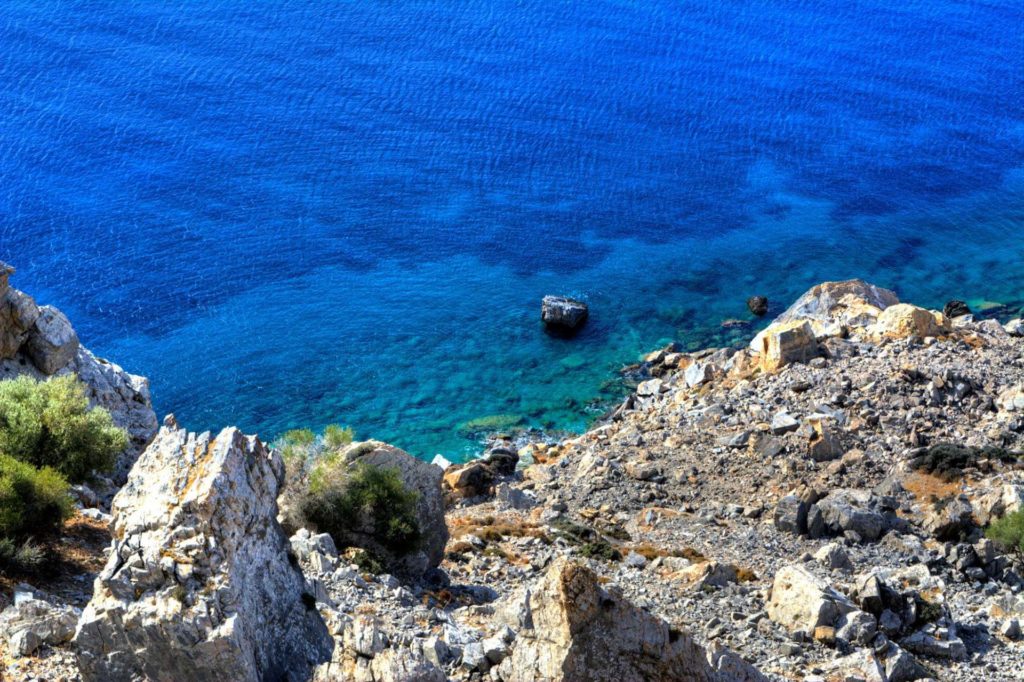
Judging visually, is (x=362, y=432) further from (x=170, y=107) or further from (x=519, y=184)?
(x=170, y=107)

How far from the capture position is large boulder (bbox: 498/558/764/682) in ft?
55.6

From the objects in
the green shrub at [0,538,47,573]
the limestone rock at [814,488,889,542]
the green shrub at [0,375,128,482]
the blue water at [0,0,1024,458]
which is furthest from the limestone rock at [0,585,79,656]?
the blue water at [0,0,1024,458]

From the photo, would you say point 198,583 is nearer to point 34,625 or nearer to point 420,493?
point 34,625

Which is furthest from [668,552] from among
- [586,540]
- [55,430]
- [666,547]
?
[55,430]

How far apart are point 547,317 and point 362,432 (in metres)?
12.3

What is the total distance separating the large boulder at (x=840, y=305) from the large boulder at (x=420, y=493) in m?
21.4

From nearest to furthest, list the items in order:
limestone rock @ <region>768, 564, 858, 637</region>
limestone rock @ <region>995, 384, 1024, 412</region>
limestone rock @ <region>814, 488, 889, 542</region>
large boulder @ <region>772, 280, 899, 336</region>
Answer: limestone rock @ <region>768, 564, 858, 637</region>
limestone rock @ <region>814, 488, 889, 542</region>
limestone rock @ <region>995, 384, 1024, 412</region>
large boulder @ <region>772, 280, 899, 336</region>

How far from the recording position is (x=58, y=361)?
1244 inches

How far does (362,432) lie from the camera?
46.2 metres

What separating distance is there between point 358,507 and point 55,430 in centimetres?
734

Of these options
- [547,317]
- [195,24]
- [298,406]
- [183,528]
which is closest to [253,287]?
[298,406]

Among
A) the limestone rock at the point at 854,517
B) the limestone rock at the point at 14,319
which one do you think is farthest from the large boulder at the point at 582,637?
the limestone rock at the point at 14,319

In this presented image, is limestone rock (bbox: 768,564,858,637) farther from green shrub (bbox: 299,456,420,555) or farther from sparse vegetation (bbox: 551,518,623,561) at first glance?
green shrub (bbox: 299,456,420,555)

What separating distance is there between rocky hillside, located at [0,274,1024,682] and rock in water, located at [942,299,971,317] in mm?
6419
